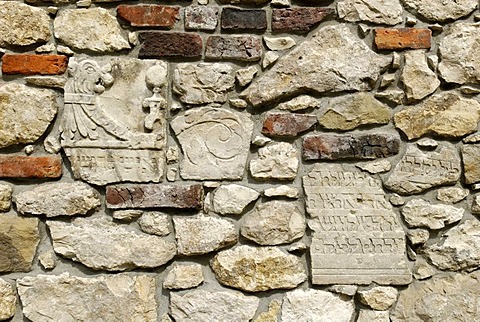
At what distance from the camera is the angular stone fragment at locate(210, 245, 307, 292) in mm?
1961

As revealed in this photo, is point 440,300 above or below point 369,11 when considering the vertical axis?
below

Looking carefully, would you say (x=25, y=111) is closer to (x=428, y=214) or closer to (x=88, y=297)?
(x=88, y=297)

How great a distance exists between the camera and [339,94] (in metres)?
2.04

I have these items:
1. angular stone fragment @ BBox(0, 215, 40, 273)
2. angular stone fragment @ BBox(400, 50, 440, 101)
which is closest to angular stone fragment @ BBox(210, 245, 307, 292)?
angular stone fragment @ BBox(0, 215, 40, 273)

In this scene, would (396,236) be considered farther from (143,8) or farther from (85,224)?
(143,8)

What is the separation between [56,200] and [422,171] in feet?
4.52

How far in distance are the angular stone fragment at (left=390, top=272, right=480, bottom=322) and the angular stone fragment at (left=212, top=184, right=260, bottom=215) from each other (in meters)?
0.68

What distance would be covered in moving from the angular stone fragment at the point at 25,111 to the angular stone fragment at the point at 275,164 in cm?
78

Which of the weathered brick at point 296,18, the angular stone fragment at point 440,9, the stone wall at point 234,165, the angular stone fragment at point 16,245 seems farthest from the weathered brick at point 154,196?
the angular stone fragment at point 440,9

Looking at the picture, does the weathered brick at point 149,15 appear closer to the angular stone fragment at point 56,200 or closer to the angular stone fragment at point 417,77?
the angular stone fragment at point 56,200

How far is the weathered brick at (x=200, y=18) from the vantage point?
201 cm

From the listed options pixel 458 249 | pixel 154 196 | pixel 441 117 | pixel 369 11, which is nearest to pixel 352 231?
pixel 458 249

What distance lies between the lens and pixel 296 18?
80.2 inches

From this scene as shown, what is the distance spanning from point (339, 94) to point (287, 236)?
580 millimetres
